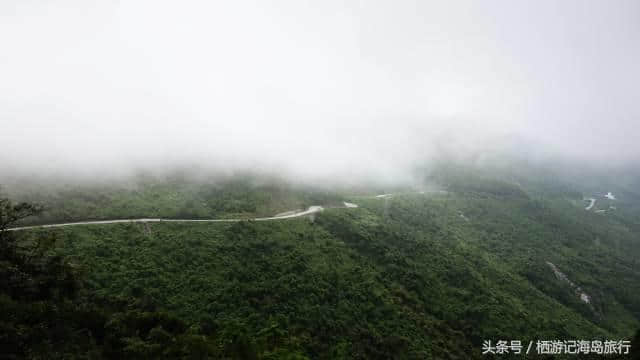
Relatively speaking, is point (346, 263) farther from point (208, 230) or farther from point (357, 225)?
point (208, 230)

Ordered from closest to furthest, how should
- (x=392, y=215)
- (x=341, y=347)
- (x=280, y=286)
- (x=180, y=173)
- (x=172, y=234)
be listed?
1. (x=341, y=347)
2. (x=280, y=286)
3. (x=172, y=234)
4. (x=180, y=173)
5. (x=392, y=215)

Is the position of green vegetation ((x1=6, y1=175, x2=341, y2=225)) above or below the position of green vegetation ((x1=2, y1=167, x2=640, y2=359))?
above

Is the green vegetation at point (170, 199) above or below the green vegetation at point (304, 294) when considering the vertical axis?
above

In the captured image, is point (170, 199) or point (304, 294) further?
point (170, 199)

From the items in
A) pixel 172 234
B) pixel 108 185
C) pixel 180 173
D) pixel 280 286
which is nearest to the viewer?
pixel 280 286

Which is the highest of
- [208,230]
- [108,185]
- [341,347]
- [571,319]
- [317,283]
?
[108,185]

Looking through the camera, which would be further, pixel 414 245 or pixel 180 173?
pixel 180 173

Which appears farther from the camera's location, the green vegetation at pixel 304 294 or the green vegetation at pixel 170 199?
the green vegetation at pixel 170 199

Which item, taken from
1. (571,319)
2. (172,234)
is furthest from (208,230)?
(571,319)

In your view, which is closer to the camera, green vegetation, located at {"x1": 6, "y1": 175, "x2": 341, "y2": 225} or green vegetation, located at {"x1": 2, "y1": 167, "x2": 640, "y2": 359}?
green vegetation, located at {"x1": 2, "y1": 167, "x2": 640, "y2": 359}

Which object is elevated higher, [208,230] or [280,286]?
[208,230]

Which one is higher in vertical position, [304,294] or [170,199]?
[170,199]
